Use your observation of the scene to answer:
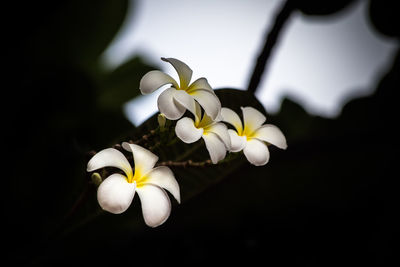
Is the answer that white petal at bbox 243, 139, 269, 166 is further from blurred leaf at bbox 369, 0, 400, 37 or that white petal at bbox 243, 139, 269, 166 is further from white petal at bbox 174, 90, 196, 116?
blurred leaf at bbox 369, 0, 400, 37

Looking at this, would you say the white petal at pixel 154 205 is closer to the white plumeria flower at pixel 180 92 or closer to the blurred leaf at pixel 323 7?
the white plumeria flower at pixel 180 92

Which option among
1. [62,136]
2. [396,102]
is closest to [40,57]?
[62,136]

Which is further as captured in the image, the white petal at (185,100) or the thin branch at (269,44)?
the thin branch at (269,44)


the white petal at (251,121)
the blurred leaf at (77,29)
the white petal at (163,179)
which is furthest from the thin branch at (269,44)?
the blurred leaf at (77,29)

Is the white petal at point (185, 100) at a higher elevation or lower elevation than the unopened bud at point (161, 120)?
higher

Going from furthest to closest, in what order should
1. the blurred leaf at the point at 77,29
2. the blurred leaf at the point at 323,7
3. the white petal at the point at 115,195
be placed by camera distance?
the blurred leaf at the point at 77,29 → the blurred leaf at the point at 323,7 → the white petal at the point at 115,195

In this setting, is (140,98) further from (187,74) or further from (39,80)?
(187,74)

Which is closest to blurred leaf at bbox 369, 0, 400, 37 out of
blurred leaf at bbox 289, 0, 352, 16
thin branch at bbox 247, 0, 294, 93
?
blurred leaf at bbox 289, 0, 352, 16
